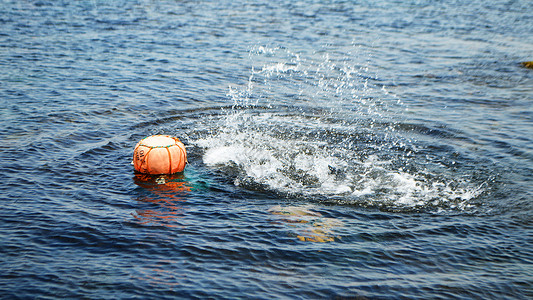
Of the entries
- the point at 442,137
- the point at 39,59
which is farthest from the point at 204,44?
the point at 442,137

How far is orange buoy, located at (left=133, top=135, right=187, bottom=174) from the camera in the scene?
11.7m

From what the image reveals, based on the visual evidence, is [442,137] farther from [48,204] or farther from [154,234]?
[48,204]

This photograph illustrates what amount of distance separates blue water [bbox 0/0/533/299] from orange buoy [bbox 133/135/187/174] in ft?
1.00

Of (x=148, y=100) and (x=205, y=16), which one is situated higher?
(x=205, y=16)

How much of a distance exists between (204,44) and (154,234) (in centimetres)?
1883

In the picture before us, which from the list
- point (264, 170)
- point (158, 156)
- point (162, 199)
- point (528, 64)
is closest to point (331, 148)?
point (264, 170)

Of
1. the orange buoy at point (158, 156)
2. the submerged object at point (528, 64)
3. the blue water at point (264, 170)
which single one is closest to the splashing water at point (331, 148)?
the blue water at point (264, 170)

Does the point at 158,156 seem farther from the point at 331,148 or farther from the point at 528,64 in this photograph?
the point at 528,64

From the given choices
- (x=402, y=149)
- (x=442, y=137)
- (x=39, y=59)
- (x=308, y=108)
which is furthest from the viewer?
(x=39, y=59)

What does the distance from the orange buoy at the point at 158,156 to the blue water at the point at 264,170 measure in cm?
31

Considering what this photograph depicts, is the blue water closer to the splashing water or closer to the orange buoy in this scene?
the splashing water

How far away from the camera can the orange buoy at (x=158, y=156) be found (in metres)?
11.7

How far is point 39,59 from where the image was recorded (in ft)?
72.1

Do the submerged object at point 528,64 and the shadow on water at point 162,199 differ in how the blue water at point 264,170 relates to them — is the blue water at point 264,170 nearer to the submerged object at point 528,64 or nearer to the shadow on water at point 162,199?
the shadow on water at point 162,199
